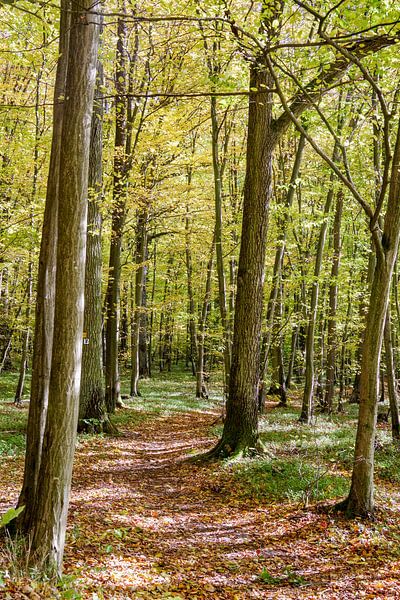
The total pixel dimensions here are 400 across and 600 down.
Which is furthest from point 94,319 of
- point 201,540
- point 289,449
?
point 201,540

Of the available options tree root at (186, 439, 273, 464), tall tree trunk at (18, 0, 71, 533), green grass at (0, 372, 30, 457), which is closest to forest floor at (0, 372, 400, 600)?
tree root at (186, 439, 273, 464)

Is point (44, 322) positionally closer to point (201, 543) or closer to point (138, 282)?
point (201, 543)

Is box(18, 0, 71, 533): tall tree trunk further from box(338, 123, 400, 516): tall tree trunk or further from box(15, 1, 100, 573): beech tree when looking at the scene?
box(338, 123, 400, 516): tall tree trunk

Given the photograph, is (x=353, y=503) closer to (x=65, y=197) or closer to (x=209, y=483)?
(x=209, y=483)

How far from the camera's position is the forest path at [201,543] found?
473 cm

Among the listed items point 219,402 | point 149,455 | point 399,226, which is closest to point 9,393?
point 219,402

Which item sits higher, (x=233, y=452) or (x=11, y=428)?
(x=233, y=452)

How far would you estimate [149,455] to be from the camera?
10008 mm

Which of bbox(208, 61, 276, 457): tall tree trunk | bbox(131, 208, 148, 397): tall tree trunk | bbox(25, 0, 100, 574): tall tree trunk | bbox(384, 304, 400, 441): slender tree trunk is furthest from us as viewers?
bbox(131, 208, 148, 397): tall tree trunk

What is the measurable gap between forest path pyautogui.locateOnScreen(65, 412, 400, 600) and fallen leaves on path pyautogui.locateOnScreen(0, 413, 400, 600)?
0.01m

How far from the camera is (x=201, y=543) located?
19.2ft

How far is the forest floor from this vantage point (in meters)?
4.59

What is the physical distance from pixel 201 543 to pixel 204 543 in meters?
0.04

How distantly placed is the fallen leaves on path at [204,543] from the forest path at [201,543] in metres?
0.01
